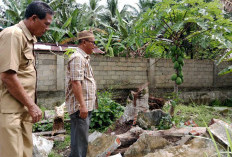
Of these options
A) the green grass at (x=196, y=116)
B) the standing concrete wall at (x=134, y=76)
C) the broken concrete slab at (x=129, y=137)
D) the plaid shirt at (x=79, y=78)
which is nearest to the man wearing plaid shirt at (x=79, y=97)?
the plaid shirt at (x=79, y=78)

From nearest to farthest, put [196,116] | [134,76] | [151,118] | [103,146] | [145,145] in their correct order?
[145,145]
[103,146]
[151,118]
[196,116]
[134,76]

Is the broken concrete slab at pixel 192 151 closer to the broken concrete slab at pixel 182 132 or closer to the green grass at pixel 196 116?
the broken concrete slab at pixel 182 132

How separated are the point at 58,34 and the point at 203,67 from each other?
6167 millimetres

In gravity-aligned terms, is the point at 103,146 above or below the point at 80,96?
below

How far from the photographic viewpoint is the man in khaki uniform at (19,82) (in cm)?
144

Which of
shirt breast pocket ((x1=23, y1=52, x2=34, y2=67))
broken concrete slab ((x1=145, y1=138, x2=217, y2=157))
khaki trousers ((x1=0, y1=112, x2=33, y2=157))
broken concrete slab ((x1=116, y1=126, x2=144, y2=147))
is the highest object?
shirt breast pocket ((x1=23, y1=52, x2=34, y2=67))

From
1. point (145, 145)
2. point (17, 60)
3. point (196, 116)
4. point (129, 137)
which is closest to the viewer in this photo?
point (17, 60)

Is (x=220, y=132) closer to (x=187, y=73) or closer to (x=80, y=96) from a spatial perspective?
(x=80, y=96)

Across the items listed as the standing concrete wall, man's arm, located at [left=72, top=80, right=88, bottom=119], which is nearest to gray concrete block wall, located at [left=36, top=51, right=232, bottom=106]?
the standing concrete wall

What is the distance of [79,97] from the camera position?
2240 millimetres

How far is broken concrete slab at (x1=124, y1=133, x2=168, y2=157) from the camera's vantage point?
9.37 feet

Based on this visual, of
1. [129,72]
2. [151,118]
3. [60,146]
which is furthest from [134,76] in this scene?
[60,146]

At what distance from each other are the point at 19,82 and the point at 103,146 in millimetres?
2016

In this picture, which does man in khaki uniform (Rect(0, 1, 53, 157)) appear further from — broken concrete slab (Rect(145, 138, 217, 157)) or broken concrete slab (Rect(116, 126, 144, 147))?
broken concrete slab (Rect(116, 126, 144, 147))
